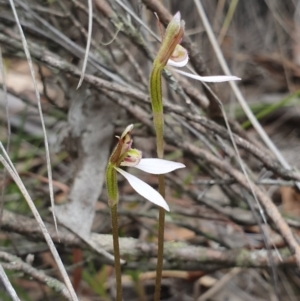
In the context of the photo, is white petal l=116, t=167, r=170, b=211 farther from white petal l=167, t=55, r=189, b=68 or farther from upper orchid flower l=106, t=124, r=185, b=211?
white petal l=167, t=55, r=189, b=68

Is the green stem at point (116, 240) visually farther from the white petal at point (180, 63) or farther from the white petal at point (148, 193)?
the white petal at point (180, 63)

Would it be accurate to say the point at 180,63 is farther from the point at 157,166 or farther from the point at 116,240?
the point at 116,240

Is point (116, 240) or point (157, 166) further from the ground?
point (157, 166)

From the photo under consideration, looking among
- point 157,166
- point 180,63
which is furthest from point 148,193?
point 180,63

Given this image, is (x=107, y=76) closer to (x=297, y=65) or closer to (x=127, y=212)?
(x=127, y=212)

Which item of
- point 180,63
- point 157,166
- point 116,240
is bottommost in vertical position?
point 116,240

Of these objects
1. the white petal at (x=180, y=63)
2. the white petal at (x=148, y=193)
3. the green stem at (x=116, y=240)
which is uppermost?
the white petal at (x=180, y=63)

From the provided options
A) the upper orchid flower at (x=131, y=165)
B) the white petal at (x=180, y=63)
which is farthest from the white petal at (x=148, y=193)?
the white petal at (x=180, y=63)

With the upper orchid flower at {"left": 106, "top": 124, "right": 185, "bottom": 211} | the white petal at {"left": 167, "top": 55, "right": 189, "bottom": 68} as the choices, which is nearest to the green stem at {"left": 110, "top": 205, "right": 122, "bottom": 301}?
the upper orchid flower at {"left": 106, "top": 124, "right": 185, "bottom": 211}
